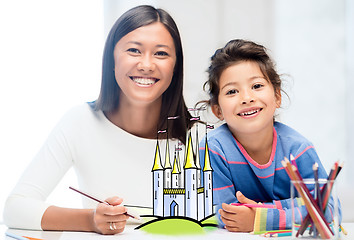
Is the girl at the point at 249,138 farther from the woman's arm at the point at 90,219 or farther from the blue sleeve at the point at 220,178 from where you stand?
the woman's arm at the point at 90,219

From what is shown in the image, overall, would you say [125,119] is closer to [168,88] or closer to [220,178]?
[168,88]

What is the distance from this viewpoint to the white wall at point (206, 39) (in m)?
1.28

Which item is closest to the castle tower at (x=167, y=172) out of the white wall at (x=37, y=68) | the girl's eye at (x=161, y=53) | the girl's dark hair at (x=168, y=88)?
the girl's dark hair at (x=168, y=88)

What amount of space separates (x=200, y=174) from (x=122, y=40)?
1.31ft

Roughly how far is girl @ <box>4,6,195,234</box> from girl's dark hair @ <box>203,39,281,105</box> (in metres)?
0.09

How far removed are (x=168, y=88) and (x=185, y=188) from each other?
29 centimetres

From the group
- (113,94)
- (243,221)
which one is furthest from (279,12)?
(243,221)

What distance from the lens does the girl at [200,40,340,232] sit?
1078 millimetres

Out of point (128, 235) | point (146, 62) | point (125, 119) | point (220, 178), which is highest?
point (146, 62)

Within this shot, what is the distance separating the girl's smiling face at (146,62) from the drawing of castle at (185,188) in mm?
187

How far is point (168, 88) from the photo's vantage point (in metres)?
1.17

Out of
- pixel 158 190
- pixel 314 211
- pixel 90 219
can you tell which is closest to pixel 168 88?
pixel 158 190

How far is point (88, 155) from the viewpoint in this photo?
116 centimetres

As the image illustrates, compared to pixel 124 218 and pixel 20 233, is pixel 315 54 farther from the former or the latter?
pixel 20 233
